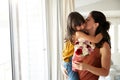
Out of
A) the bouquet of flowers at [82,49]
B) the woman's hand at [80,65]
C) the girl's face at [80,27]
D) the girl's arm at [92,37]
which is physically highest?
the girl's face at [80,27]

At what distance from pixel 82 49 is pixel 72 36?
0.67 feet

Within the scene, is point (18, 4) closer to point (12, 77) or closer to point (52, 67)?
point (12, 77)

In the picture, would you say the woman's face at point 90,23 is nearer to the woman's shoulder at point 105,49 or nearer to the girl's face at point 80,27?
the girl's face at point 80,27

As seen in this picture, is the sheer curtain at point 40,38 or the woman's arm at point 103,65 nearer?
the woman's arm at point 103,65

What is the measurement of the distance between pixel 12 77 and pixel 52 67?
1.02 m

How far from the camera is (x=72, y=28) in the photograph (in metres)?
1.81

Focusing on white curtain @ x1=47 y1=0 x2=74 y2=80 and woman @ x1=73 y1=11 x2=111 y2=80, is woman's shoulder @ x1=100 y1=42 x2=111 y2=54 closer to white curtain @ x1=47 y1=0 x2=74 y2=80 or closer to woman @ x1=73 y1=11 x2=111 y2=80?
woman @ x1=73 y1=11 x2=111 y2=80

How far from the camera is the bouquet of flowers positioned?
1.65m

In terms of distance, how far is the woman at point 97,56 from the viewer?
157cm

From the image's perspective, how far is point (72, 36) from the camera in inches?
71.8

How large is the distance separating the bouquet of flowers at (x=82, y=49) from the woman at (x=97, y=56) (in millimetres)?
32

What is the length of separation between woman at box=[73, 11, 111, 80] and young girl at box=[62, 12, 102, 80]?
0.06 metres
